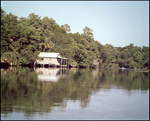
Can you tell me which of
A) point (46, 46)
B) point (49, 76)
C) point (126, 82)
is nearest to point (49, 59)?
point (46, 46)

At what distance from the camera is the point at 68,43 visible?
82875 mm

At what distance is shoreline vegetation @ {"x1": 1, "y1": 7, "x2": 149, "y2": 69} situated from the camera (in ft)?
167

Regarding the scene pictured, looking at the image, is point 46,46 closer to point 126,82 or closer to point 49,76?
point 49,76

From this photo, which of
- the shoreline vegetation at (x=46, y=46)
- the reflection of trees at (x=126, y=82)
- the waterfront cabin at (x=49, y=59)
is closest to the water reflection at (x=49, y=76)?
the reflection of trees at (x=126, y=82)

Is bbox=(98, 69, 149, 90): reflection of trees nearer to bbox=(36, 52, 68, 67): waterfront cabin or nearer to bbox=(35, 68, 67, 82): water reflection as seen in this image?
bbox=(35, 68, 67, 82): water reflection

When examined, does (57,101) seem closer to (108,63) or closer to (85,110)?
(85,110)

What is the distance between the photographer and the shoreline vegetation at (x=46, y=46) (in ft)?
167

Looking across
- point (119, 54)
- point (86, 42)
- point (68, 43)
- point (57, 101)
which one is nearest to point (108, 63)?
point (119, 54)

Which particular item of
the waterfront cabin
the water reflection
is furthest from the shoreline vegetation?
the water reflection

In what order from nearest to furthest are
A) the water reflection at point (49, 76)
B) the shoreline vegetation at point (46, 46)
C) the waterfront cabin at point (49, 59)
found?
1. the water reflection at point (49, 76)
2. the shoreline vegetation at point (46, 46)
3. the waterfront cabin at point (49, 59)

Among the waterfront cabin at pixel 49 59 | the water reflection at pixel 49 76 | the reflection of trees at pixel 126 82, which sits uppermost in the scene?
the waterfront cabin at pixel 49 59

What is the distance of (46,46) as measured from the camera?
72.1 metres

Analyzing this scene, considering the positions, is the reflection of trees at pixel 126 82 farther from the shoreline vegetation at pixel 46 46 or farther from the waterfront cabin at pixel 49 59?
the waterfront cabin at pixel 49 59

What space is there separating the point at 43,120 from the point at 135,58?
107987mm
